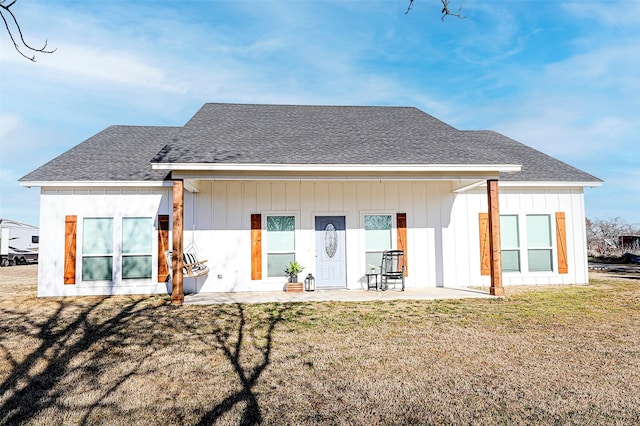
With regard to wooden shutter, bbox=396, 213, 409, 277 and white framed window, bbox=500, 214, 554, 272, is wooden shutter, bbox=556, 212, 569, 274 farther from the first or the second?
wooden shutter, bbox=396, 213, 409, 277

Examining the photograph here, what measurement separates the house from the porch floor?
50 cm

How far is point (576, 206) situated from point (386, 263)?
558 cm

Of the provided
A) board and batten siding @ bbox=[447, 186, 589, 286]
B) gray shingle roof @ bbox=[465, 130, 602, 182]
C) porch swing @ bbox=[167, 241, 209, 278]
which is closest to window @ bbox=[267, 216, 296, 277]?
porch swing @ bbox=[167, 241, 209, 278]

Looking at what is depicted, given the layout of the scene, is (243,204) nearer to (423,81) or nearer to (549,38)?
(549,38)

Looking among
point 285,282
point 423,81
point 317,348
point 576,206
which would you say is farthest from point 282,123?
point 423,81

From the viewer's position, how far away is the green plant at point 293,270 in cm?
1012

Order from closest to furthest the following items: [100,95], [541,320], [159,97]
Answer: [541,320] → [100,95] → [159,97]

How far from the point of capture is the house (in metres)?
9.09

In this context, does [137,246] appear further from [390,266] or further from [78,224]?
[390,266]

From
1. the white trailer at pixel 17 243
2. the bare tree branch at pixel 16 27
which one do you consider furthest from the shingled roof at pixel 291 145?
the white trailer at pixel 17 243

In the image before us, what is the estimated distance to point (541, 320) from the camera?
21.0 feet

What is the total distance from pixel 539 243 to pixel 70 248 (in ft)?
39.5

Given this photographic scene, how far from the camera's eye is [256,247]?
1027 cm

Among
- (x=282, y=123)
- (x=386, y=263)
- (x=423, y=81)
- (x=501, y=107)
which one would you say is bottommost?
(x=386, y=263)
